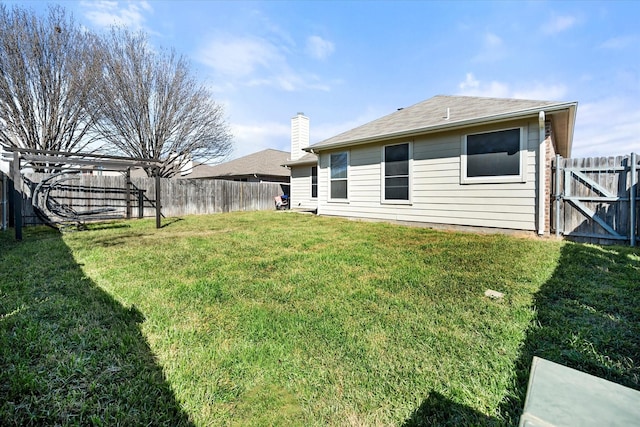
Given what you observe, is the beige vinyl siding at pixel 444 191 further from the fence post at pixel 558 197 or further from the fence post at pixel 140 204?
the fence post at pixel 140 204

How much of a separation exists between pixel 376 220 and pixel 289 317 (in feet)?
22.6

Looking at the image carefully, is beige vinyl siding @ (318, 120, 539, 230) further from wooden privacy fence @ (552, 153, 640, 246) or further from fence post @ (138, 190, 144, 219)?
fence post @ (138, 190, 144, 219)

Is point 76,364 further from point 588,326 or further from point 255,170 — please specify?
point 255,170

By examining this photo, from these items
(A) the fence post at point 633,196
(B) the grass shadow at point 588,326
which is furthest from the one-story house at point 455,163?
(B) the grass shadow at point 588,326

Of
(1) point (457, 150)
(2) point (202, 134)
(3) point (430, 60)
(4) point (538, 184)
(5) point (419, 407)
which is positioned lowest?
(5) point (419, 407)

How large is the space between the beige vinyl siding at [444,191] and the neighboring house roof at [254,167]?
366 inches

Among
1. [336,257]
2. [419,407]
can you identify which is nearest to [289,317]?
[419,407]

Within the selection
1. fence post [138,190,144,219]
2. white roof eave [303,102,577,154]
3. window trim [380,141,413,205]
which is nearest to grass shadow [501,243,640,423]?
white roof eave [303,102,577,154]

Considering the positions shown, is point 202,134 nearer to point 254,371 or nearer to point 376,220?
point 376,220

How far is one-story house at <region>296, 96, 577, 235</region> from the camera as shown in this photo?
6387mm

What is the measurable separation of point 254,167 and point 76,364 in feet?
62.5

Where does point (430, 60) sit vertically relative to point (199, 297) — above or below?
above

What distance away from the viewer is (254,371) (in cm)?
205

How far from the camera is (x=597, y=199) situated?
600 cm
